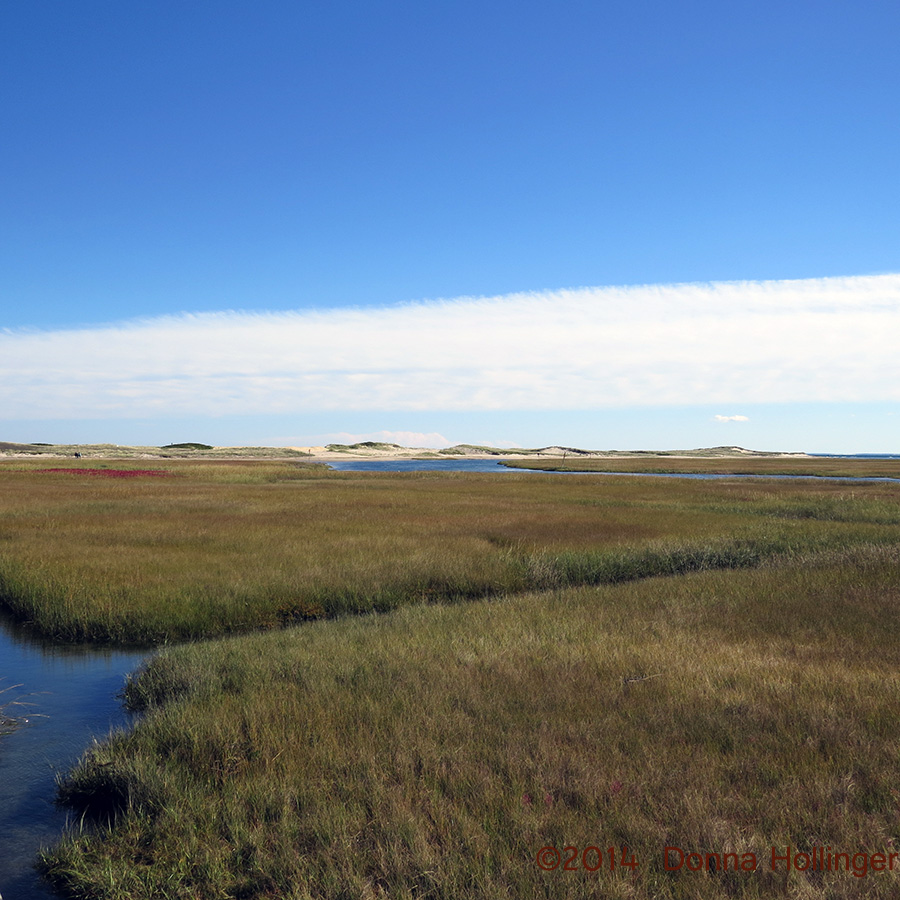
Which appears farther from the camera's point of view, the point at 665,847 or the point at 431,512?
the point at 431,512

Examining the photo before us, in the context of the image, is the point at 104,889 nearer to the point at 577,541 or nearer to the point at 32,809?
the point at 32,809

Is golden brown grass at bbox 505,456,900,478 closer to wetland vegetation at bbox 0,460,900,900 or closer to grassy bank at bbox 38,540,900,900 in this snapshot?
wetland vegetation at bbox 0,460,900,900

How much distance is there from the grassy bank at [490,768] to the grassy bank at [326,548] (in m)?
3.91

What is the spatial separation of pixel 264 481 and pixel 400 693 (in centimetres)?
5202

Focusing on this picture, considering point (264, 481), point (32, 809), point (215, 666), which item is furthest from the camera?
point (264, 481)

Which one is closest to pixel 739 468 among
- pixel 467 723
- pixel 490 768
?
pixel 467 723

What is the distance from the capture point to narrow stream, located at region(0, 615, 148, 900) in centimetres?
617

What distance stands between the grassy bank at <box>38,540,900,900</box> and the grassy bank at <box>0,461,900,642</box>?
391cm

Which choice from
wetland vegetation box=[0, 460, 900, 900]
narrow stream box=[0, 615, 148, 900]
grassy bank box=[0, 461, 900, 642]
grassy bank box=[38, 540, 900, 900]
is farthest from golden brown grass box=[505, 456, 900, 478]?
narrow stream box=[0, 615, 148, 900]

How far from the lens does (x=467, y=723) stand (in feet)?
24.7

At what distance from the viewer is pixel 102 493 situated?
128ft

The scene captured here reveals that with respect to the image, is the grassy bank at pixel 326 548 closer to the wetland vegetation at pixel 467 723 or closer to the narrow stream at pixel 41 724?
the wetland vegetation at pixel 467 723

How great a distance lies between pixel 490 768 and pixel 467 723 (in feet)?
3.69

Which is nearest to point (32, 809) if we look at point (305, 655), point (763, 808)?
point (305, 655)
